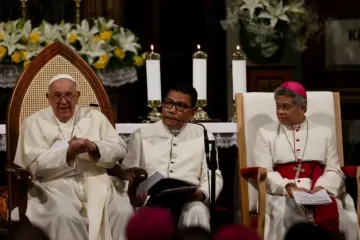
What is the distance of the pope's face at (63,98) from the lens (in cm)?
580

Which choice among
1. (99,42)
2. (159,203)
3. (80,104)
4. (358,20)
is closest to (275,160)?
(159,203)

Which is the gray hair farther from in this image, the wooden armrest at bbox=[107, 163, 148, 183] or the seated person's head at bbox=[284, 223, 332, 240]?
the seated person's head at bbox=[284, 223, 332, 240]

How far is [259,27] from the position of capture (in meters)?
7.44

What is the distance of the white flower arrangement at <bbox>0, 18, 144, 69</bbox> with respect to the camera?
6.88 meters

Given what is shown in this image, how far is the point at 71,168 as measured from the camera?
18.8ft

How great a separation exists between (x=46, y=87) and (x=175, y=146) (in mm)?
964

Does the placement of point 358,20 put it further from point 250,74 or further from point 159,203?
point 159,203

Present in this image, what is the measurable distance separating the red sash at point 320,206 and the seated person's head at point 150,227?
2.92 metres

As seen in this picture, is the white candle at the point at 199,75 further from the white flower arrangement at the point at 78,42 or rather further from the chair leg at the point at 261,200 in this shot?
the chair leg at the point at 261,200

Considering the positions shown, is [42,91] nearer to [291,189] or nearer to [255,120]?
[255,120]

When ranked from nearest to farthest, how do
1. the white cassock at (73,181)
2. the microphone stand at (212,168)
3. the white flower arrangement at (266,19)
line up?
the microphone stand at (212,168) < the white cassock at (73,181) < the white flower arrangement at (266,19)

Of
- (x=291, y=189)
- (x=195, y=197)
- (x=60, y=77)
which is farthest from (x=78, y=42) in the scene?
(x=291, y=189)

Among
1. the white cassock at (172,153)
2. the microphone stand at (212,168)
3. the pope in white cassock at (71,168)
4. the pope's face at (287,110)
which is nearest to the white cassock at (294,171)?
the pope's face at (287,110)

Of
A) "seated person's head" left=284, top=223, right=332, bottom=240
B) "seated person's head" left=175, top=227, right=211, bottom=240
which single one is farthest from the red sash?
"seated person's head" left=284, top=223, right=332, bottom=240
